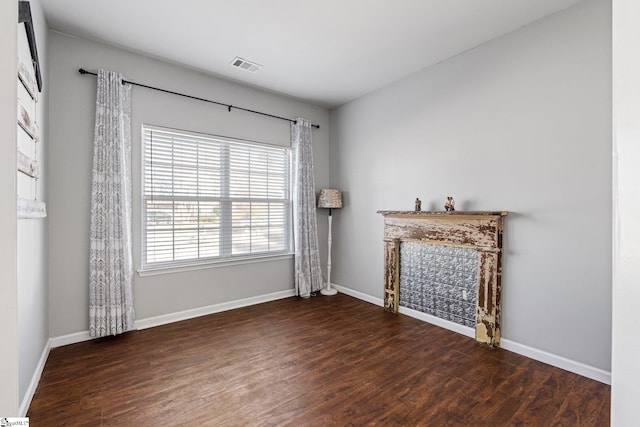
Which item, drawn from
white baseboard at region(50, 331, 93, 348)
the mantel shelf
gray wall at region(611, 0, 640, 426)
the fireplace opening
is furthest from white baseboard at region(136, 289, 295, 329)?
gray wall at region(611, 0, 640, 426)

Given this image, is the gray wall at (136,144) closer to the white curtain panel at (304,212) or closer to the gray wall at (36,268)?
the gray wall at (36,268)

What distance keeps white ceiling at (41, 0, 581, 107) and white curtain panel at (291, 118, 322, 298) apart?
37.8 inches

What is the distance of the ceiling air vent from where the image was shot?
3.09 m

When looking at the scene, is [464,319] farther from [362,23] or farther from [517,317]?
[362,23]

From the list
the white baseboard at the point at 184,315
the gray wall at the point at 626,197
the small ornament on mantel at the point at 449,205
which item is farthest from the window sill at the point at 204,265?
the gray wall at the point at 626,197

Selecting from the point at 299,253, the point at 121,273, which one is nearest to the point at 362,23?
the point at 299,253

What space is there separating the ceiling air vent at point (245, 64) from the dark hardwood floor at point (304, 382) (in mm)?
2755

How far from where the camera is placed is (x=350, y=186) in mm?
4215

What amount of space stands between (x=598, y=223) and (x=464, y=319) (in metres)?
1.35

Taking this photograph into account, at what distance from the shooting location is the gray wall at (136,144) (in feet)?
8.58

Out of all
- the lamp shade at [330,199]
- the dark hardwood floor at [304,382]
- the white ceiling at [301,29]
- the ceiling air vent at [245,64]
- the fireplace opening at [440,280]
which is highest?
the white ceiling at [301,29]

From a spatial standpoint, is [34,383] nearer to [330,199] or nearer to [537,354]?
[330,199]

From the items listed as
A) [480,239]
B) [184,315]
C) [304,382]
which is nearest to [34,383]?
[184,315]

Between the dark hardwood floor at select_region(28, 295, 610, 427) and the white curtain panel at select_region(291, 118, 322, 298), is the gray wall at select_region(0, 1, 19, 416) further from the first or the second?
the white curtain panel at select_region(291, 118, 322, 298)
